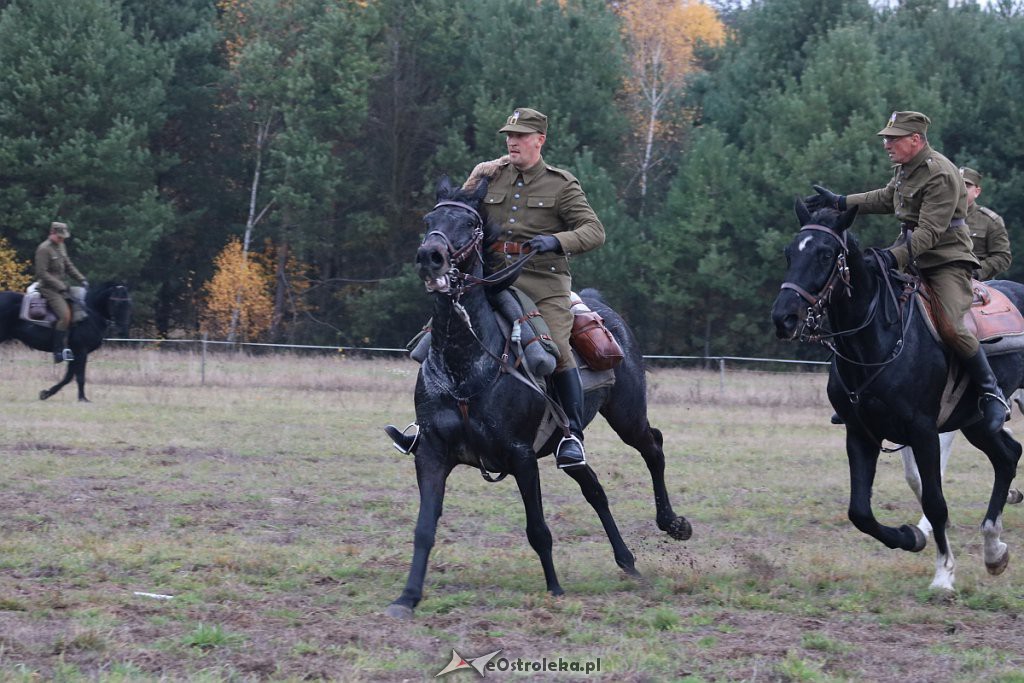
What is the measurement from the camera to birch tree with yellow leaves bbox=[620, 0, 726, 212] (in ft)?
157

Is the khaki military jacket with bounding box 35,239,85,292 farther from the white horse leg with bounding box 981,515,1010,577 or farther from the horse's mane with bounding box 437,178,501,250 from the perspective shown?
the white horse leg with bounding box 981,515,1010,577

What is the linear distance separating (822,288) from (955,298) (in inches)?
56.4

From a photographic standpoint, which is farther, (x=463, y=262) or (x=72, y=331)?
(x=72, y=331)

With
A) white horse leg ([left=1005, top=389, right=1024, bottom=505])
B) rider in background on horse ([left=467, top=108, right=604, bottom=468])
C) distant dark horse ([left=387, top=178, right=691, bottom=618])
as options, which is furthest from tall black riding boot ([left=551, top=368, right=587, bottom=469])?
white horse leg ([left=1005, top=389, right=1024, bottom=505])

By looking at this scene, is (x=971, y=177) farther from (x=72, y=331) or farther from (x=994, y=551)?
(x=72, y=331)

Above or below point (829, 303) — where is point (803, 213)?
above

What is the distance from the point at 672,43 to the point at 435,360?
51.0 m

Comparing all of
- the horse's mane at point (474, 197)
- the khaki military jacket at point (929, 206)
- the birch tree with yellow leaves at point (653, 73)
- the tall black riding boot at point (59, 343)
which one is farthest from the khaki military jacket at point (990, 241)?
the birch tree with yellow leaves at point (653, 73)

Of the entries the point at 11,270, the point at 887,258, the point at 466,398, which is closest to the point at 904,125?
the point at 887,258

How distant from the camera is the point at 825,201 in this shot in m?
8.72

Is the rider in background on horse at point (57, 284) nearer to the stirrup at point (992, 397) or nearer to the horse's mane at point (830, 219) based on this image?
the horse's mane at point (830, 219)

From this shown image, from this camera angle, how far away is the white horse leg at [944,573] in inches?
326

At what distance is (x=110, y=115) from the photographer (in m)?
39.2

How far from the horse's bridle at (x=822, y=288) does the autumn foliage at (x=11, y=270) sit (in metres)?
35.3
